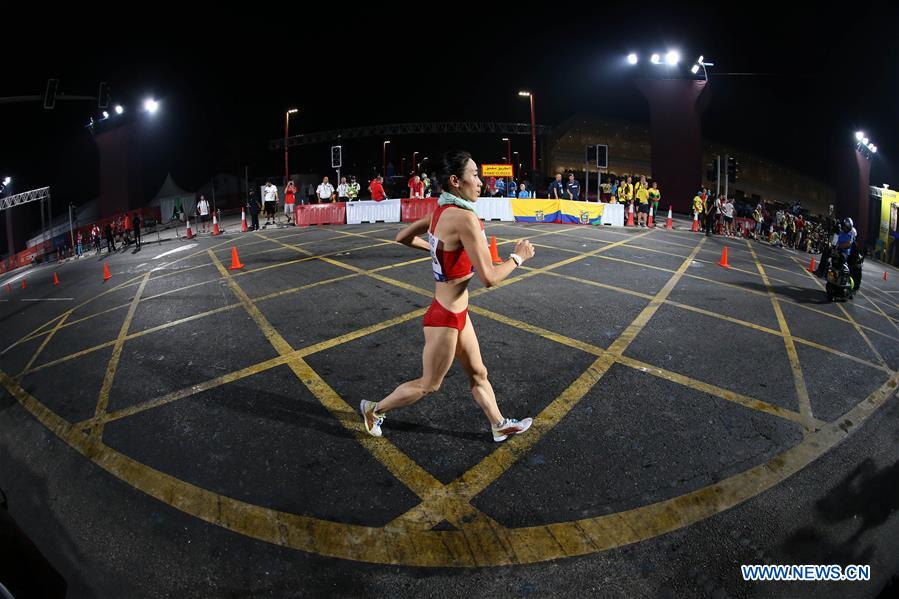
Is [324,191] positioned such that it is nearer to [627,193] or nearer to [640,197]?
[627,193]

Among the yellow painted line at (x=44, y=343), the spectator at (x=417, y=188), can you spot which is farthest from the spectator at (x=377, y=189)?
the yellow painted line at (x=44, y=343)

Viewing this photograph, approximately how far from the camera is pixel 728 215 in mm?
18031

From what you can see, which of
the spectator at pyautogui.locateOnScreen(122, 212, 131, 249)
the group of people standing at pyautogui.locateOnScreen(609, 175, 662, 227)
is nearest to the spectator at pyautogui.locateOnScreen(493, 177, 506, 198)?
the group of people standing at pyautogui.locateOnScreen(609, 175, 662, 227)

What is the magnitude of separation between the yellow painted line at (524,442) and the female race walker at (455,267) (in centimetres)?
46

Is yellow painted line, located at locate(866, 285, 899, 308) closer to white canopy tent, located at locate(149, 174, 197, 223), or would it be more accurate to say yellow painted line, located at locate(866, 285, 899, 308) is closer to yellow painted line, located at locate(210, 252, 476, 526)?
yellow painted line, located at locate(210, 252, 476, 526)

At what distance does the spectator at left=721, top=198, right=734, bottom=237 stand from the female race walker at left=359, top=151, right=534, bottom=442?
58.8 feet

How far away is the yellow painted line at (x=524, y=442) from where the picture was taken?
9.83 ft

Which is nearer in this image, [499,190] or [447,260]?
[447,260]

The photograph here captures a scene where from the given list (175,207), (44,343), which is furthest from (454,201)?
(175,207)

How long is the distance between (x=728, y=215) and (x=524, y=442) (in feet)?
59.6

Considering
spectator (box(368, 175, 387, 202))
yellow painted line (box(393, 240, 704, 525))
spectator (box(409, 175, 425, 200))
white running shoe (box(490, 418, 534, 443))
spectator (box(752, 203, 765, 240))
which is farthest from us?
spectator (box(409, 175, 425, 200))

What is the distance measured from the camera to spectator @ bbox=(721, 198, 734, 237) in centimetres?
1791

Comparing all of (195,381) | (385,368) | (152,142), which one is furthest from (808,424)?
(152,142)

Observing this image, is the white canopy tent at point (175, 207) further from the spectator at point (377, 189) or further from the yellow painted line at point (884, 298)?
the yellow painted line at point (884, 298)
